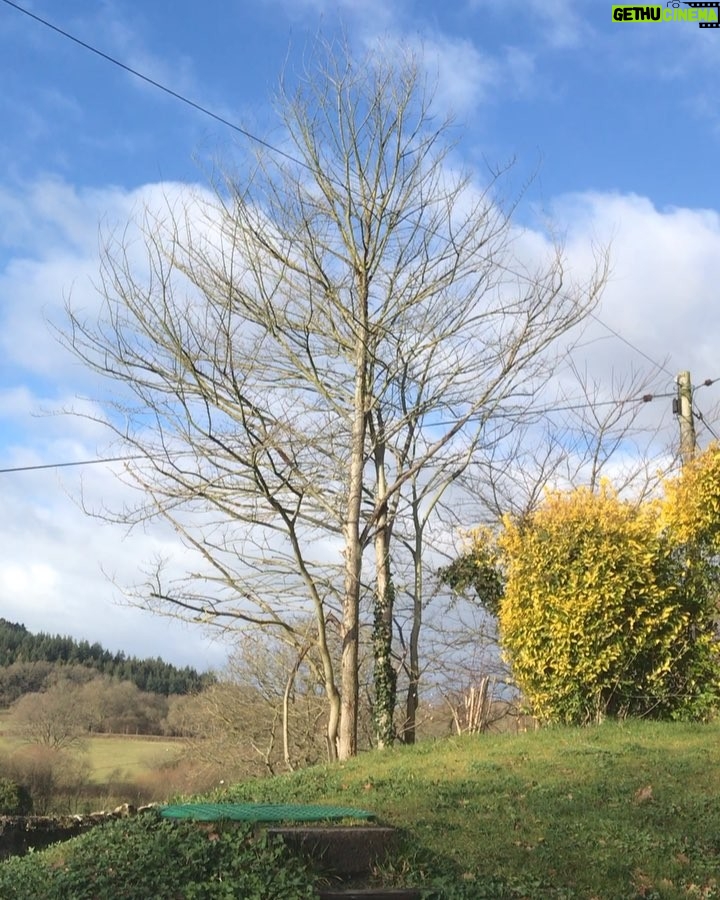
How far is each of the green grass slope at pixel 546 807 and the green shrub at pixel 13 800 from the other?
716 centimetres

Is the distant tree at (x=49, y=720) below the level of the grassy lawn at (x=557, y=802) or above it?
above

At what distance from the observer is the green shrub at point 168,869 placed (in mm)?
4660

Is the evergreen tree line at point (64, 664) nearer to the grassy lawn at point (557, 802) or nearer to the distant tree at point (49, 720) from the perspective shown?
the distant tree at point (49, 720)

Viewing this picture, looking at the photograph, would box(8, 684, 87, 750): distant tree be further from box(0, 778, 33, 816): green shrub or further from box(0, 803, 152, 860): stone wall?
box(0, 803, 152, 860): stone wall

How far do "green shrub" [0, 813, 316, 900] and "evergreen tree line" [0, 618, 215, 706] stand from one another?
21.2 m

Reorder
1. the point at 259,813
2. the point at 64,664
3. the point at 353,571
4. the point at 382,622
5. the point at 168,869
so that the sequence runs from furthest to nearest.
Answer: the point at 64,664 < the point at 382,622 < the point at 353,571 < the point at 259,813 < the point at 168,869

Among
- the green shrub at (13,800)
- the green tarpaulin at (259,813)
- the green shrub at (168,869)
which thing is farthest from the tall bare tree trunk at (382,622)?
the green shrub at (168,869)

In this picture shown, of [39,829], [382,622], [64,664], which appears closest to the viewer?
[39,829]

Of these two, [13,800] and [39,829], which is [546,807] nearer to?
[39,829]

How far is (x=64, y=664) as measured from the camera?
31125mm

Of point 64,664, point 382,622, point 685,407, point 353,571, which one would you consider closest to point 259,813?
point 353,571

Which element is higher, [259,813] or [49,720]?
[49,720]

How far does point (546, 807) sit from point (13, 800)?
11.4m

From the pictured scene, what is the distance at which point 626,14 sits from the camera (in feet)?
29.6
